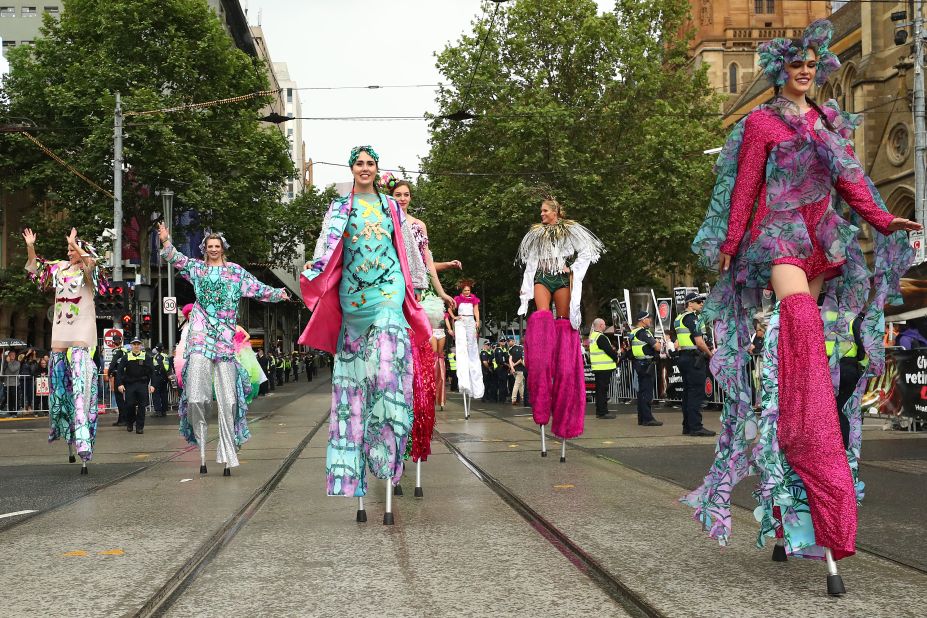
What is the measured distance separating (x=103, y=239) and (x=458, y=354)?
22782 millimetres

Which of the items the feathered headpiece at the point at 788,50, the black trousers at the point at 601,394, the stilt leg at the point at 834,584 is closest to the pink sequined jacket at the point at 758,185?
the feathered headpiece at the point at 788,50

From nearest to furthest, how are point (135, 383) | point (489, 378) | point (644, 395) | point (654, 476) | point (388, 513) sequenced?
1. point (388, 513)
2. point (654, 476)
3. point (644, 395)
4. point (135, 383)
5. point (489, 378)

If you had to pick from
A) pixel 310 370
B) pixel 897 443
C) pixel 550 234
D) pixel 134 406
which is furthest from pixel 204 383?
pixel 310 370

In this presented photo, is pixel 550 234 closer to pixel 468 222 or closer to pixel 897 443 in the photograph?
pixel 897 443

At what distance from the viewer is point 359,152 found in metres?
6.81

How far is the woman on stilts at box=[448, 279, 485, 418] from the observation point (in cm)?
1816

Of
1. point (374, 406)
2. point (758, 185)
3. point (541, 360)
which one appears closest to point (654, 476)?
point (541, 360)

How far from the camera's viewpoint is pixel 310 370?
201 ft

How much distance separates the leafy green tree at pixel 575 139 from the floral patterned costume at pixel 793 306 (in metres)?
34.4

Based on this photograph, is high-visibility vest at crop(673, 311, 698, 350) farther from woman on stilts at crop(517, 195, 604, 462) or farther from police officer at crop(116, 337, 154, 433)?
police officer at crop(116, 337, 154, 433)

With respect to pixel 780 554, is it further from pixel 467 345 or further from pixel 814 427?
pixel 467 345

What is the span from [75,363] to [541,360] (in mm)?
4258

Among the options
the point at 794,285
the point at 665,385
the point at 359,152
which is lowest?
the point at 665,385

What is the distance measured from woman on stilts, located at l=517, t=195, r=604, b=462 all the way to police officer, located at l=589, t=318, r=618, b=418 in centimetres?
785
